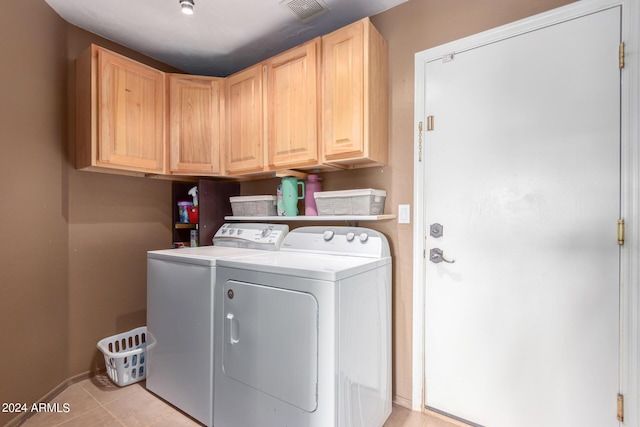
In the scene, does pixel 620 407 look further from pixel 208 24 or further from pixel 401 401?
pixel 208 24

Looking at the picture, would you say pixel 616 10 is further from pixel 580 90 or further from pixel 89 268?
pixel 89 268

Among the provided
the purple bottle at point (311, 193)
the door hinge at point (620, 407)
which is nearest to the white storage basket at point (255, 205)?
the purple bottle at point (311, 193)

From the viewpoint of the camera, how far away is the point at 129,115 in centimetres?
217

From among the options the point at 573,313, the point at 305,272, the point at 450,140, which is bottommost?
the point at 573,313

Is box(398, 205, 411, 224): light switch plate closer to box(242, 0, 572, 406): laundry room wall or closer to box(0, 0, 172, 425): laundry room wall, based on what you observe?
box(242, 0, 572, 406): laundry room wall

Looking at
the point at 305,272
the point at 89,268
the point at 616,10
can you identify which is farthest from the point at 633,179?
the point at 89,268

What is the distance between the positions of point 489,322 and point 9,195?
2.79m

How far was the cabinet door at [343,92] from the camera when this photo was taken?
69.4 inches

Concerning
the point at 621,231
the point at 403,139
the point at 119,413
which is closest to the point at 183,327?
the point at 119,413

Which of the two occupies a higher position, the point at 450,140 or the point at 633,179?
the point at 450,140

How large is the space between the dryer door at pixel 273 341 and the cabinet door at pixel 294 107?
943 mm

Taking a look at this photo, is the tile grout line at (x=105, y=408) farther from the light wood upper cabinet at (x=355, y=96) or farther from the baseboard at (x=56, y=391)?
the light wood upper cabinet at (x=355, y=96)

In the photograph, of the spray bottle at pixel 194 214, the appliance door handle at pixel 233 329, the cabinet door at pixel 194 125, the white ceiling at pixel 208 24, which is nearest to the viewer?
the appliance door handle at pixel 233 329

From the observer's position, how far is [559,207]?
144cm
